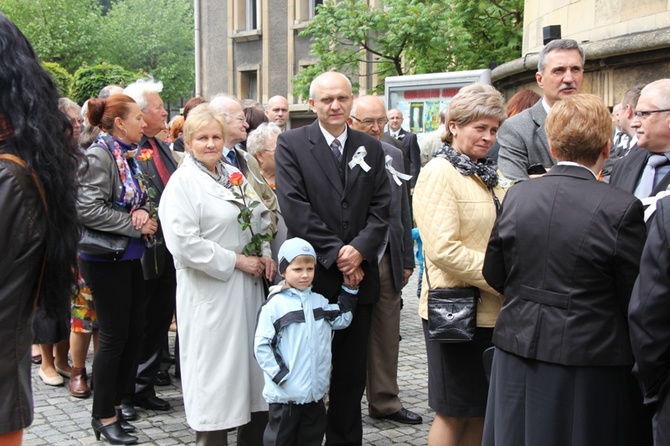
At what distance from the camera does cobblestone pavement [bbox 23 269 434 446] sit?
18.2 ft

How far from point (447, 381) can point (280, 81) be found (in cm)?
2814

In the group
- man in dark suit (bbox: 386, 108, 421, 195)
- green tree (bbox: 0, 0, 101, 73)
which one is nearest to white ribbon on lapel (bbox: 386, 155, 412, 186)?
man in dark suit (bbox: 386, 108, 421, 195)

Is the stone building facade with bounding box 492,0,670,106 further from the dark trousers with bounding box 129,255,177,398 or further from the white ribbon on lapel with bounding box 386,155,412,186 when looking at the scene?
the dark trousers with bounding box 129,255,177,398

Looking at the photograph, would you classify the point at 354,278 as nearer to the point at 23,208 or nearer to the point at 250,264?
the point at 250,264

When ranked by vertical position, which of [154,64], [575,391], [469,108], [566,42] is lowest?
[575,391]

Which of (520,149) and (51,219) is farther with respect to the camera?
(520,149)

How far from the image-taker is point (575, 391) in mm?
3379

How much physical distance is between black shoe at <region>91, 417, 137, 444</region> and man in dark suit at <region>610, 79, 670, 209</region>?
11.4ft

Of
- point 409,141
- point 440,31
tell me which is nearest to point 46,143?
point 409,141

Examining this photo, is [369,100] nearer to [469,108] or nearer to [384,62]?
[469,108]

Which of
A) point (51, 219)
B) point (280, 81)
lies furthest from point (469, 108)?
point (280, 81)

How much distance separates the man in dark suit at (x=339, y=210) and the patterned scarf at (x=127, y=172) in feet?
4.32

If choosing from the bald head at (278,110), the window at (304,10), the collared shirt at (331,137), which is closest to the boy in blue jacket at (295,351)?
the collared shirt at (331,137)

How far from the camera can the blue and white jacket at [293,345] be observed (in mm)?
4488
